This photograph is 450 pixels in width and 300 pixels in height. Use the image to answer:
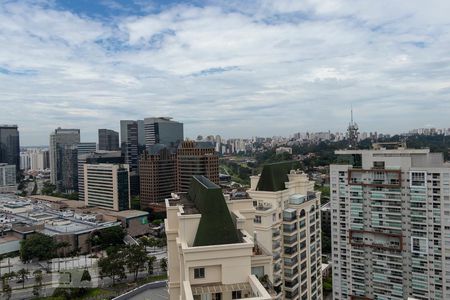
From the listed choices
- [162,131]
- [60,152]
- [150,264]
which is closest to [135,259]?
[150,264]

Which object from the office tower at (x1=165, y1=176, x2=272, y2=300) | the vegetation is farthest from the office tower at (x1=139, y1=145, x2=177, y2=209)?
the office tower at (x1=165, y1=176, x2=272, y2=300)

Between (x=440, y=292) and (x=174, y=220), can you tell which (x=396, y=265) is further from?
(x=174, y=220)

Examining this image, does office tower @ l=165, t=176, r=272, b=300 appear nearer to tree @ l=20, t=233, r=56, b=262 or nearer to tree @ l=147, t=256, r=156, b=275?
tree @ l=147, t=256, r=156, b=275

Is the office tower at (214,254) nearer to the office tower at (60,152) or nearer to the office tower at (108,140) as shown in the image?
the office tower at (60,152)

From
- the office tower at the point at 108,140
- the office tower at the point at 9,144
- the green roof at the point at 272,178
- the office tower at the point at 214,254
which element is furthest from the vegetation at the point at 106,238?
the office tower at the point at 9,144

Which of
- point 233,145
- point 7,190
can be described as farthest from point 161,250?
point 233,145
